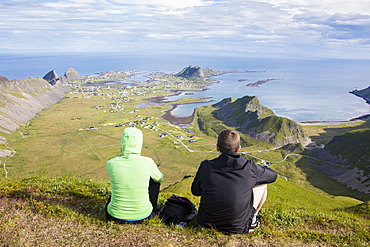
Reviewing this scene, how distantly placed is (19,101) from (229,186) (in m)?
170

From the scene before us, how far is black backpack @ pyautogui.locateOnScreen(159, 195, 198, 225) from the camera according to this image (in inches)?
321

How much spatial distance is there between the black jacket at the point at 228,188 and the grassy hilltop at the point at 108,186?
0.42 m

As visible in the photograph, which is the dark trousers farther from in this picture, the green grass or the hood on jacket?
the hood on jacket

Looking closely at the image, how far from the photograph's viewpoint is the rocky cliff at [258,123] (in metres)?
94.2

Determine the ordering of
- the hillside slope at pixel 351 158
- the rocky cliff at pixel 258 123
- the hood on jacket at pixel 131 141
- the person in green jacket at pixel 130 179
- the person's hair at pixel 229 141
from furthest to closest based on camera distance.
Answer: the rocky cliff at pixel 258 123 < the hillside slope at pixel 351 158 < the person in green jacket at pixel 130 179 < the hood on jacket at pixel 131 141 < the person's hair at pixel 229 141

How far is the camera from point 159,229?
7426 millimetres

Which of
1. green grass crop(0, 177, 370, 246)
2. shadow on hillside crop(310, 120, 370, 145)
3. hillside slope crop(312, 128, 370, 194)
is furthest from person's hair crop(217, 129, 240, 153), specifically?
shadow on hillside crop(310, 120, 370, 145)

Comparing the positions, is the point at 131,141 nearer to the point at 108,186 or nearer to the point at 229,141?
the point at 229,141

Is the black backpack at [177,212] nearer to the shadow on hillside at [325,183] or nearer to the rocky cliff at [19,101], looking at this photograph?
the shadow on hillside at [325,183]

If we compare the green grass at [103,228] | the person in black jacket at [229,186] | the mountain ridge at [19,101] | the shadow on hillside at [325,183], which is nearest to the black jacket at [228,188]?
the person in black jacket at [229,186]

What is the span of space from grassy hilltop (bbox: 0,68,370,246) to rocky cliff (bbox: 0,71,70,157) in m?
5.69

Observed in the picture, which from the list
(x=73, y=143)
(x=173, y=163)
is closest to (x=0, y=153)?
(x=73, y=143)

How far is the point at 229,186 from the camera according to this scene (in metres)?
6.67

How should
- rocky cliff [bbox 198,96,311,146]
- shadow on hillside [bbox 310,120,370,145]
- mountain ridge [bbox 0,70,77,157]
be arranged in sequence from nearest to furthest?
rocky cliff [bbox 198,96,311,146] → shadow on hillside [bbox 310,120,370,145] → mountain ridge [bbox 0,70,77,157]
